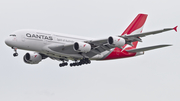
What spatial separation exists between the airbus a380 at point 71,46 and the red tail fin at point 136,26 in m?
3.08

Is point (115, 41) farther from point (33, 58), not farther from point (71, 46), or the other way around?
point (33, 58)

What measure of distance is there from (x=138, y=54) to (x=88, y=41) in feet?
29.9

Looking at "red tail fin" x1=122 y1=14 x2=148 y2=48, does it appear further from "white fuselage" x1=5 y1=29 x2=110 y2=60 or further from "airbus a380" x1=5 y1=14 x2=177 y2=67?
"white fuselage" x1=5 y1=29 x2=110 y2=60

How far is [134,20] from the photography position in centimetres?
5722

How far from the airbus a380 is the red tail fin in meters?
3.08

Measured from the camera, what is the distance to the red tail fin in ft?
184

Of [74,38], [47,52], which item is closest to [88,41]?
[74,38]

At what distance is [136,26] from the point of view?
56.7m

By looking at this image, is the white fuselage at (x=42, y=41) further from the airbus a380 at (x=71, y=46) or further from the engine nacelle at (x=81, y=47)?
the engine nacelle at (x=81, y=47)

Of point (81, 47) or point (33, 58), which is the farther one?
point (33, 58)

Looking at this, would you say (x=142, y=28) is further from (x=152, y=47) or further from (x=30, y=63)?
(x=30, y=63)

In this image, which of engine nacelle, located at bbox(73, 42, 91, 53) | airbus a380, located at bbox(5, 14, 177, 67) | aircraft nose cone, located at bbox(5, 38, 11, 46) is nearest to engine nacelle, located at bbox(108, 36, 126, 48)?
airbus a380, located at bbox(5, 14, 177, 67)

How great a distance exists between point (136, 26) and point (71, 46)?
43.4ft

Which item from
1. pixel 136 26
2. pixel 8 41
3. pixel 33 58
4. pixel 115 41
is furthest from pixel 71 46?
pixel 136 26
